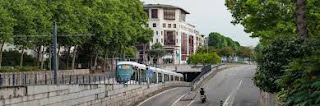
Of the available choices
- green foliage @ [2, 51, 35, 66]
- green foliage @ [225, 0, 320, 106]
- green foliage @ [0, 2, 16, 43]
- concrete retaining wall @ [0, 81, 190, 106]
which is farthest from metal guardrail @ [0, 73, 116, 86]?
green foliage @ [2, 51, 35, 66]

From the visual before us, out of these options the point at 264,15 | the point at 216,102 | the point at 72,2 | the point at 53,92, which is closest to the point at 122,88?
the point at 216,102

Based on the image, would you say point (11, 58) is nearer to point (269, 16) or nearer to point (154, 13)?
point (269, 16)

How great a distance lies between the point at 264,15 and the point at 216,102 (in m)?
12.2

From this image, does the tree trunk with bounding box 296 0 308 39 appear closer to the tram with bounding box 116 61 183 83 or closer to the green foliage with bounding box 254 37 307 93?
the green foliage with bounding box 254 37 307 93

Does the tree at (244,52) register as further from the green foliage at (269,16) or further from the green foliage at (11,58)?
the green foliage at (269,16)

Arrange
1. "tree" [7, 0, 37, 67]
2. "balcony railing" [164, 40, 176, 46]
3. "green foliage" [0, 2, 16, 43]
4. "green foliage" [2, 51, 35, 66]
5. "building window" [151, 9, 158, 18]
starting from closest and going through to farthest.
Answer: "green foliage" [0, 2, 16, 43], "tree" [7, 0, 37, 67], "green foliage" [2, 51, 35, 66], "building window" [151, 9, 158, 18], "balcony railing" [164, 40, 176, 46]

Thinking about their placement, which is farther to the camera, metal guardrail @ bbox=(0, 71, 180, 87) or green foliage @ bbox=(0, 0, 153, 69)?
green foliage @ bbox=(0, 0, 153, 69)

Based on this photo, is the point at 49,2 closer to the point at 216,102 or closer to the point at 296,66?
the point at 216,102

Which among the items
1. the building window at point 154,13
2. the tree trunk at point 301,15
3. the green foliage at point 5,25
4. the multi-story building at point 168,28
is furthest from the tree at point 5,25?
the building window at point 154,13

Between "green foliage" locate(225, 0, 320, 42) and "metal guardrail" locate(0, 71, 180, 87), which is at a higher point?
"green foliage" locate(225, 0, 320, 42)

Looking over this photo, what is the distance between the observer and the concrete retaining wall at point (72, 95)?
22.1 m

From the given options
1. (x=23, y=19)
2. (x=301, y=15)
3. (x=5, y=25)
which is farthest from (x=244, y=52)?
(x=301, y=15)

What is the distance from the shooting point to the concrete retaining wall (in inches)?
870

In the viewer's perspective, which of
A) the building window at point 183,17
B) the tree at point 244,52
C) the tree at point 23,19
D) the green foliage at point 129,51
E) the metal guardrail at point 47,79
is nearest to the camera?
the metal guardrail at point 47,79
